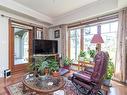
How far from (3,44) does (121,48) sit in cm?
392

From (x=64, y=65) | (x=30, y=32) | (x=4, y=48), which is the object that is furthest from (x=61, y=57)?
(x=4, y=48)

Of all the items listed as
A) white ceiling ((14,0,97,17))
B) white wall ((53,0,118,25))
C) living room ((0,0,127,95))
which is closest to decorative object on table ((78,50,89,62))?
living room ((0,0,127,95))

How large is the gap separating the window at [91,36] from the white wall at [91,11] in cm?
A: 48

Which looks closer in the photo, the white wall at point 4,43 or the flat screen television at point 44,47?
the white wall at point 4,43

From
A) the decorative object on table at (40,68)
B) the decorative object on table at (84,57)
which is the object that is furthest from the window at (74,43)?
the decorative object on table at (40,68)

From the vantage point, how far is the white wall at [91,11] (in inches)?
135

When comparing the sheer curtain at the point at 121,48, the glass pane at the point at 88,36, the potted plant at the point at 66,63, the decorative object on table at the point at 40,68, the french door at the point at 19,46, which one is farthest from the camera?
the potted plant at the point at 66,63

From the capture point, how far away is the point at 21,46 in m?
4.95

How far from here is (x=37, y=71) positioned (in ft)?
12.5

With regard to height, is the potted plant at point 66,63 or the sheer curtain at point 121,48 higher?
the sheer curtain at point 121,48

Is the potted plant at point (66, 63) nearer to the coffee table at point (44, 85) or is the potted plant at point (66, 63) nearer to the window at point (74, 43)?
the window at point (74, 43)

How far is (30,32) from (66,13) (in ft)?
6.04

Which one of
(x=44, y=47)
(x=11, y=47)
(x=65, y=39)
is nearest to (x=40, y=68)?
(x=44, y=47)

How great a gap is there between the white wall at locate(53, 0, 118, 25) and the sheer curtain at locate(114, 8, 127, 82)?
1.23 ft
